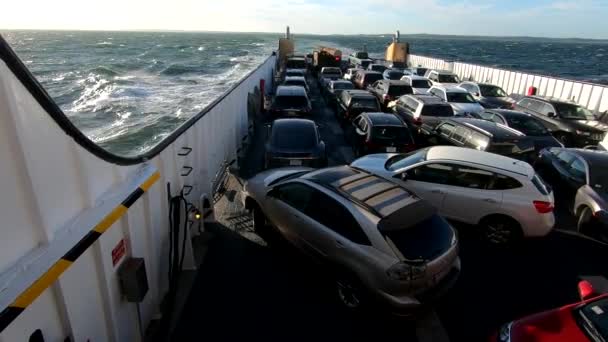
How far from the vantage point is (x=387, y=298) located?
4531mm

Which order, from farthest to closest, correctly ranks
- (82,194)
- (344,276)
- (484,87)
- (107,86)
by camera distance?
(107,86) < (484,87) < (344,276) < (82,194)

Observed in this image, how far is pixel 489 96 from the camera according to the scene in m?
18.1

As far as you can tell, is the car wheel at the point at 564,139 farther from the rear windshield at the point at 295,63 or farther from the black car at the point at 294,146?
the rear windshield at the point at 295,63

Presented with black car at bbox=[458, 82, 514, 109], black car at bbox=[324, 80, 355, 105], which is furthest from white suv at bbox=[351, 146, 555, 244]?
black car at bbox=[324, 80, 355, 105]

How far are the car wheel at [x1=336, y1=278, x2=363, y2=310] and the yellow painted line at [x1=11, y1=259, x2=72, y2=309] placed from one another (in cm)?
327

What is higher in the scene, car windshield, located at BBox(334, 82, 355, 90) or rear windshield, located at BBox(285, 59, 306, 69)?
rear windshield, located at BBox(285, 59, 306, 69)

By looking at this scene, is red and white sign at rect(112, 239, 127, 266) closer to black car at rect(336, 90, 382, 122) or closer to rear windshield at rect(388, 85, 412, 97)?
black car at rect(336, 90, 382, 122)

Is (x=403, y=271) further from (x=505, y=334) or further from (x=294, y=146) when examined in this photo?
(x=294, y=146)

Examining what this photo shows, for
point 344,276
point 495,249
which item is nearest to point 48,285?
point 344,276

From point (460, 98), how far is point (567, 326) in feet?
44.4

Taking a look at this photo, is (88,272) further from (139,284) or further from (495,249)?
(495,249)

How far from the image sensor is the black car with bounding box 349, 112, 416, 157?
10.0 m

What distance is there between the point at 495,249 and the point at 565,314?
3044mm

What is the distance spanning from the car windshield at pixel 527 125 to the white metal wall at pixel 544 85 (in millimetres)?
5356
